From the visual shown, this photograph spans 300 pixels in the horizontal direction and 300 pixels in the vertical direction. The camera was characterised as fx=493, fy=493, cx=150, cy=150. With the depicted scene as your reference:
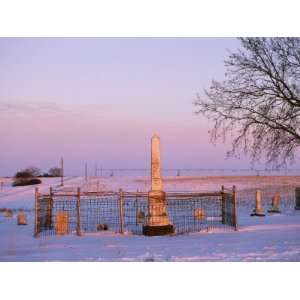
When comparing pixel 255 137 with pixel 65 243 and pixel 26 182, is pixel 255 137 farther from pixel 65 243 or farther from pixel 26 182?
pixel 26 182

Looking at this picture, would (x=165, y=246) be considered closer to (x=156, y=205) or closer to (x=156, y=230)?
(x=156, y=230)

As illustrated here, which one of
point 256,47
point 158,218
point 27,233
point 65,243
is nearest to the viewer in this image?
point 65,243

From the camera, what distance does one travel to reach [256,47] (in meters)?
18.1

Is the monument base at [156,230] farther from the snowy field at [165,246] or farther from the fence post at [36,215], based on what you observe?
the fence post at [36,215]

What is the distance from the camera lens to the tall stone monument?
1563cm

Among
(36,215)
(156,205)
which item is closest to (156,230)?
(156,205)

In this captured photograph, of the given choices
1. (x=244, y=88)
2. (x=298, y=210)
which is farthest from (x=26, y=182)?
(x=244, y=88)

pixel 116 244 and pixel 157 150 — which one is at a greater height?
pixel 157 150

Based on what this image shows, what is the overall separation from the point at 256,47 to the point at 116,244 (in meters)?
9.13

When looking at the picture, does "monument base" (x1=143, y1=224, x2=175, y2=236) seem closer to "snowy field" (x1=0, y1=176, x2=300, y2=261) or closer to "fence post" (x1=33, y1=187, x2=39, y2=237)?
"snowy field" (x1=0, y1=176, x2=300, y2=261)

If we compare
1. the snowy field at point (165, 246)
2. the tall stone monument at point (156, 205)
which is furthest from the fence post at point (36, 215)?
the tall stone monument at point (156, 205)

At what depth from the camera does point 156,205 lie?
15680mm

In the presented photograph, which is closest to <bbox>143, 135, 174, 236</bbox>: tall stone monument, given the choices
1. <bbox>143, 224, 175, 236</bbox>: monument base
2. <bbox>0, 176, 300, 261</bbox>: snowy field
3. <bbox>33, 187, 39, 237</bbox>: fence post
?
<bbox>143, 224, 175, 236</bbox>: monument base

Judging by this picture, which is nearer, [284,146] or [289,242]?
[289,242]
